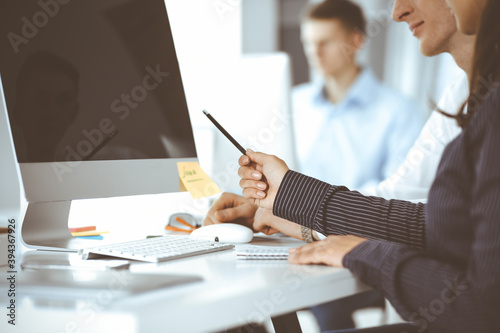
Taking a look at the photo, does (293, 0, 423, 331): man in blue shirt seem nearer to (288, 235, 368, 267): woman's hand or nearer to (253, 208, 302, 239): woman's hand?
(253, 208, 302, 239): woman's hand

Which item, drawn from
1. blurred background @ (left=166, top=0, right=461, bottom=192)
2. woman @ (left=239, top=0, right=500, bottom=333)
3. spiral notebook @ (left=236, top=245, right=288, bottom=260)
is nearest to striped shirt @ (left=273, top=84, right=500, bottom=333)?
woman @ (left=239, top=0, right=500, bottom=333)

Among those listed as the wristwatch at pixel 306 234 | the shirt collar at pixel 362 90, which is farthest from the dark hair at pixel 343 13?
the wristwatch at pixel 306 234

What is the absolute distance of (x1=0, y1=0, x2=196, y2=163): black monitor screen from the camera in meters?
0.86

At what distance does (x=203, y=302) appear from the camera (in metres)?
0.52

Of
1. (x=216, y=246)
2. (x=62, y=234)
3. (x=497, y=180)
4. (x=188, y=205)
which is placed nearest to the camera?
(x=497, y=180)

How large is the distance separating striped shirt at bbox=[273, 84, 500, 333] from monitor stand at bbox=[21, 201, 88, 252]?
491mm

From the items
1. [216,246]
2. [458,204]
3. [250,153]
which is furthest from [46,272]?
[458,204]

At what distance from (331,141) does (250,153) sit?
325cm

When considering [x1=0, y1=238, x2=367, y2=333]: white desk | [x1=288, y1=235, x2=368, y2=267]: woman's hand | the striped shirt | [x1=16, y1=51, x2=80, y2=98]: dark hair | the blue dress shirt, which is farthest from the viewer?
the blue dress shirt

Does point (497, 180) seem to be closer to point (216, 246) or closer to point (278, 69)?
point (216, 246)

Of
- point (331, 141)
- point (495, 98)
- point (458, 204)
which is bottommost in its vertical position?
point (331, 141)

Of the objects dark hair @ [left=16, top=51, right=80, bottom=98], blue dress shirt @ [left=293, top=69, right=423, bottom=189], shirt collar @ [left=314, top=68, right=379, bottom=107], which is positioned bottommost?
blue dress shirt @ [left=293, top=69, right=423, bottom=189]

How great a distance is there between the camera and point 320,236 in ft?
3.31

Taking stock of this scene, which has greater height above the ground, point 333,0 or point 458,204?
point 333,0
